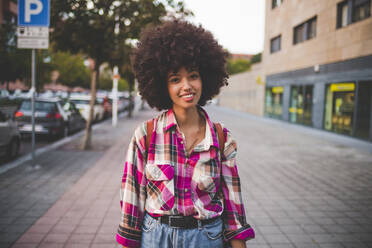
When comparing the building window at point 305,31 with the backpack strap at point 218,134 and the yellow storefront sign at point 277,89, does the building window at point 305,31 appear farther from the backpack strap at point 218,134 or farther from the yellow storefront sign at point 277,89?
the backpack strap at point 218,134

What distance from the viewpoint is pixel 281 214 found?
455 cm

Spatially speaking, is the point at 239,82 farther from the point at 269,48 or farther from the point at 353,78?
the point at 353,78

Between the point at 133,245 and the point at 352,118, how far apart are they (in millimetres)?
13494

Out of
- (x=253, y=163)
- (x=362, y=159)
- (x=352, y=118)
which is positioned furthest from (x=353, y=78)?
(x=253, y=163)

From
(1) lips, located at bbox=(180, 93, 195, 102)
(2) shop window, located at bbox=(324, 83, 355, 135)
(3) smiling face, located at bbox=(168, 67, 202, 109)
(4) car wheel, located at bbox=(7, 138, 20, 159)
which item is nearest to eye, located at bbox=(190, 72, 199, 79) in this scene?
(3) smiling face, located at bbox=(168, 67, 202, 109)

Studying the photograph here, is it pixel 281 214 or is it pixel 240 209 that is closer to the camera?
pixel 240 209

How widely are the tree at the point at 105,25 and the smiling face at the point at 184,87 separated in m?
7.32

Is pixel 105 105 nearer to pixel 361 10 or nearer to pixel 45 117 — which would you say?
pixel 45 117

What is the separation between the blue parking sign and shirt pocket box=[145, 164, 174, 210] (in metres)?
6.03

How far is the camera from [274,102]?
75.5 ft

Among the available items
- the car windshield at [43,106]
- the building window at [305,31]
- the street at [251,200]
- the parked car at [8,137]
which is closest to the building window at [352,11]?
the building window at [305,31]

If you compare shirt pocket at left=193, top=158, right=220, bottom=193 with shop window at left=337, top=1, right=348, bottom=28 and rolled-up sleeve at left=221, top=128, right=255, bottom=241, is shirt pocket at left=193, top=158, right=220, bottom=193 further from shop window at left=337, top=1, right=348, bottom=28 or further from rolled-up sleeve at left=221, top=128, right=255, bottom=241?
shop window at left=337, top=1, right=348, bottom=28

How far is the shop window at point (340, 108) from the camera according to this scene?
43.7ft

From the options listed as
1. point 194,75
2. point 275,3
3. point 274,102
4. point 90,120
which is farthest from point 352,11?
point 194,75
